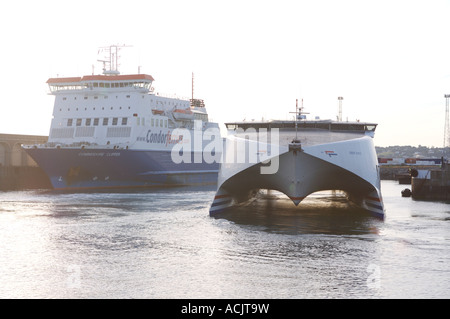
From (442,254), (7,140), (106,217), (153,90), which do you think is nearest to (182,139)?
(153,90)

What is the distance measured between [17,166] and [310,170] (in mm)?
49211

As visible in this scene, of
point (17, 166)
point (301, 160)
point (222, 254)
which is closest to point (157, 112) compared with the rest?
point (17, 166)

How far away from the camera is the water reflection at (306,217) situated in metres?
25.5

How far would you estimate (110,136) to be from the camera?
55.2 metres

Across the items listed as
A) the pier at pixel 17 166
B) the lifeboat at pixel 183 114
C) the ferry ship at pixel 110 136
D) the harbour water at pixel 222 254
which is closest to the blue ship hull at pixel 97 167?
the ferry ship at pixel 110 136

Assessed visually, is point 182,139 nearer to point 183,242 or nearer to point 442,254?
point 183,242

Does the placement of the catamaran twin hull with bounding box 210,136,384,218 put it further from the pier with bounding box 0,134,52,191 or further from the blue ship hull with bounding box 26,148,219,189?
the pier with bounding box 0,134,52,191

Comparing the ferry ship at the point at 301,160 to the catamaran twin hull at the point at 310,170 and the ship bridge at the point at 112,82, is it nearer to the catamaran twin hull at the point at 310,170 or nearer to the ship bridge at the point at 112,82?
the catamaran twin hull at the point at 310,170

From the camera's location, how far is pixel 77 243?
21797 millimetres

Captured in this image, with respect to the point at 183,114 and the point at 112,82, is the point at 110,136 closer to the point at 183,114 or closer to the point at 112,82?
the point at 112,82

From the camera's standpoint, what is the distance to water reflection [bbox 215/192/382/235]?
2555 cm

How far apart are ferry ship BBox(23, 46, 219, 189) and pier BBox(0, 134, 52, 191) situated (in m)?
9.08
